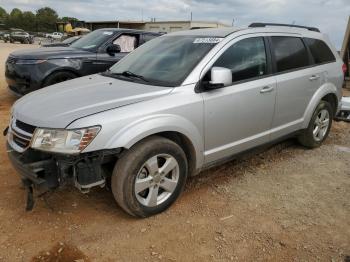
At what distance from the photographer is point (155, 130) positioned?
3158mm

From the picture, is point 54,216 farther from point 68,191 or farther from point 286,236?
point 286,236

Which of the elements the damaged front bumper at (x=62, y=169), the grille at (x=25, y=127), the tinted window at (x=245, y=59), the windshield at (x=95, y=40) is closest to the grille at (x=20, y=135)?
the grille at (x=25, y=127)

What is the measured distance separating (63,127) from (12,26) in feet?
298

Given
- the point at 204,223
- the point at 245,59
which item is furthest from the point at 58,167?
the point at 245,59

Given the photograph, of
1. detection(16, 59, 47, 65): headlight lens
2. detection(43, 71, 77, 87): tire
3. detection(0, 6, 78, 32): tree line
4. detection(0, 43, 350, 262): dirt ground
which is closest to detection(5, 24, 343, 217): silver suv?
detection(0, 43, 350, 262): dirt ground

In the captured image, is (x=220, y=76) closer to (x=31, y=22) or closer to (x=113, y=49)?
(x=113, y=49)

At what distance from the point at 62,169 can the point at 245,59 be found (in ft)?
7.46

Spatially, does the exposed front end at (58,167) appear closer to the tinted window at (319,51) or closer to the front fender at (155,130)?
the front fender at (155,130)

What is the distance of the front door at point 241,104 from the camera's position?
3631 millimetres

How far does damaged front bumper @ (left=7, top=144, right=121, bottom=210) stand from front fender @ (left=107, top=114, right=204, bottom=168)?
109 millimetres

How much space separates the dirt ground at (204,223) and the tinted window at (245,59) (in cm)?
123

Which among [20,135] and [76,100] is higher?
[76,100]

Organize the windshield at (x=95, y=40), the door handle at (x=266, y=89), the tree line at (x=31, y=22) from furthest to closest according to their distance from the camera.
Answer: the tree line at (x=31, y=22)
the windshield at (x=95, y=40)
the door handle at (x=266, y=89)

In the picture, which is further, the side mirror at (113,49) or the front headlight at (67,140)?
the side mirror at (113,49)
